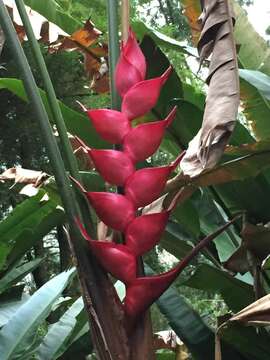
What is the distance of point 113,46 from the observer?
0.81 metres

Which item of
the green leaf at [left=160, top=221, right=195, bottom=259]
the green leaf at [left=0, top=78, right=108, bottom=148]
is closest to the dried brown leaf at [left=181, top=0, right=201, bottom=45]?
the green leaf at [left=0, top=78, right=108, bottom=148]

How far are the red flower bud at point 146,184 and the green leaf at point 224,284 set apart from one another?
226 millimetres

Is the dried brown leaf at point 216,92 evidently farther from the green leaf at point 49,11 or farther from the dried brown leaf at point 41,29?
the green leaf at point 49,11

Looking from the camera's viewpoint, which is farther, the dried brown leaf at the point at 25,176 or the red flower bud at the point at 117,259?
the dried brown leaf at the point at 25,176

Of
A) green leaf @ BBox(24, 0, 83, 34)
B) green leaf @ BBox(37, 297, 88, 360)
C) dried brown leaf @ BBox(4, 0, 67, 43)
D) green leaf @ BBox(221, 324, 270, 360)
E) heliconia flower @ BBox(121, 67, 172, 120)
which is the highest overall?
green leaf @ BBox(24, 0, 83, 34)

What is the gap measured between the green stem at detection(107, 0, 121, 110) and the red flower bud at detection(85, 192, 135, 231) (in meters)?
0.17

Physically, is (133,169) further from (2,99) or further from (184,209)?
(2,99)

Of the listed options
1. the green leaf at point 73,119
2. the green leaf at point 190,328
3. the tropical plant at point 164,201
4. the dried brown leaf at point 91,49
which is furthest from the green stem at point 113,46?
the dried brown leaf at point 91,49

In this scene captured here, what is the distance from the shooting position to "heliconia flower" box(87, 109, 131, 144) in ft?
2.26

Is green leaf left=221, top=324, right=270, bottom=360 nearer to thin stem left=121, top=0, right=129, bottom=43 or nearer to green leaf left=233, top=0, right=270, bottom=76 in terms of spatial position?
thin stem left=121, top=0, right=129, bottom=43

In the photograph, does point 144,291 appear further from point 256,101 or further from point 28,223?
point 28,223

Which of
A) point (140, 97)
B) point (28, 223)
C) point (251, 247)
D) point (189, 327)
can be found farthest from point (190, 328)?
point (28, 223)

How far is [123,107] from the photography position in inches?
27.8

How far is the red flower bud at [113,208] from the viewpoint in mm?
653
